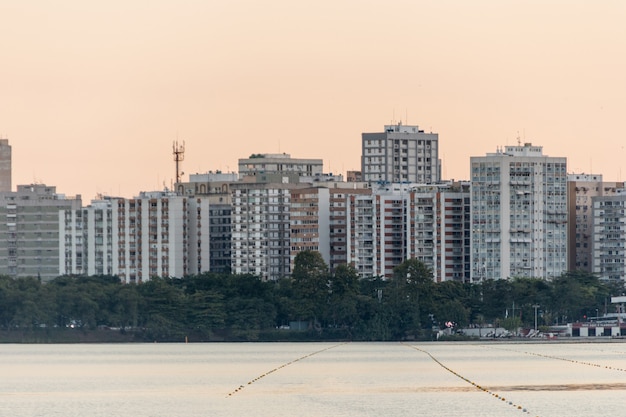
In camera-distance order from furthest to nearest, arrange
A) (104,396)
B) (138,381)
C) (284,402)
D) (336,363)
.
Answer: (336,363), (138,381), (104,396), (284,402)

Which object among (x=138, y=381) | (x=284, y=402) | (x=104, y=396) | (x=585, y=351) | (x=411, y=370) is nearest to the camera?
(x=284, y=402)

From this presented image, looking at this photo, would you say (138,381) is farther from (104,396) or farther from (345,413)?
(345,413)

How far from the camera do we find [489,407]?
103 meters

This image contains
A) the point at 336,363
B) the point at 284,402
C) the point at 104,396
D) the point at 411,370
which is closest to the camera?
the point at 284,402

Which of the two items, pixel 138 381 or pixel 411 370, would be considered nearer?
pixel 138 381

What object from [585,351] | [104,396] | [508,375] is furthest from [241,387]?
[585,351]

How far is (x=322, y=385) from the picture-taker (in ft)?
408

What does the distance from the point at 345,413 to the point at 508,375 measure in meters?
37.9

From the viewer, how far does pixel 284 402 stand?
108 m

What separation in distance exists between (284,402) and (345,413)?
8698 millimetres

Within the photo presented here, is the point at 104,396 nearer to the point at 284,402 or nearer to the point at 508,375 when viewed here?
the point at 284,402

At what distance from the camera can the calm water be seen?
10400 centimetres

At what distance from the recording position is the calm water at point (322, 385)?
10400cm

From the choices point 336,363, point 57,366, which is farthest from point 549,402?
point 57,366
